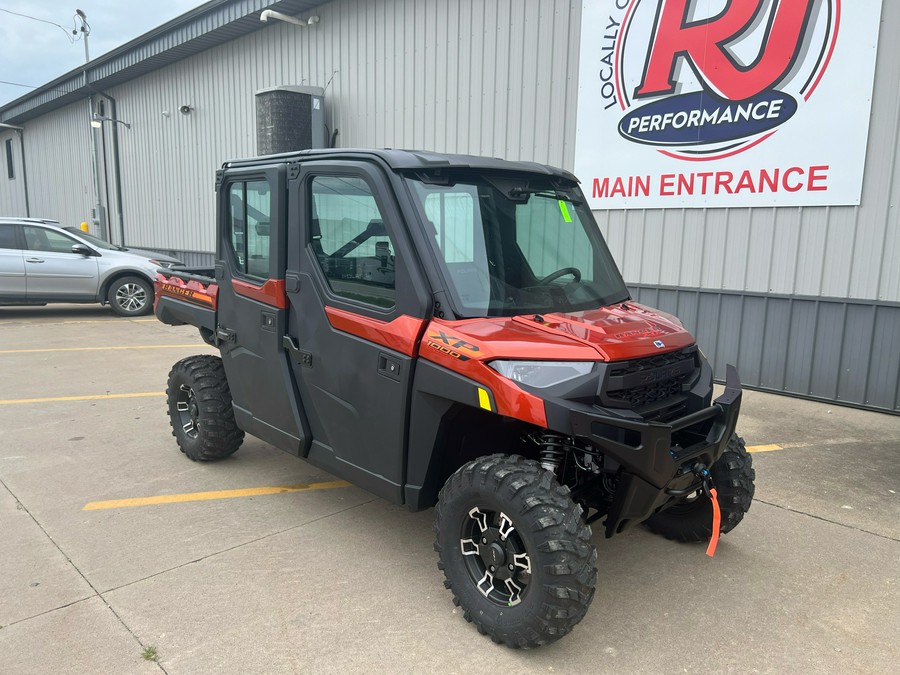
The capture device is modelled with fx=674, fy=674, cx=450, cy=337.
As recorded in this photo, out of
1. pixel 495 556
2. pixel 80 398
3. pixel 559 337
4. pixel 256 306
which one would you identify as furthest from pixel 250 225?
pixel 80 398

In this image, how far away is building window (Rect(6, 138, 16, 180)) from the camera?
2685 cm

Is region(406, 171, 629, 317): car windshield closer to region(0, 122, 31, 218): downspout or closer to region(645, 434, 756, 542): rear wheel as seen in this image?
region(645, 434, 756, 542): rear wheel

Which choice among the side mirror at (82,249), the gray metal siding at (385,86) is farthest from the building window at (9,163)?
the side mirror at (82,249)

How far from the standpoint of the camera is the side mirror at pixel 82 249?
468 inches

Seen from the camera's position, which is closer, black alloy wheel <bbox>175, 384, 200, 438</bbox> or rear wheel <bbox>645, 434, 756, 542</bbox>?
rear wheel <bbox>645, 434, 756, 542</bbox>

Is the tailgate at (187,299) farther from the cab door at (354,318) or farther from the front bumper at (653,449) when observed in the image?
the front bumper at (653,449)

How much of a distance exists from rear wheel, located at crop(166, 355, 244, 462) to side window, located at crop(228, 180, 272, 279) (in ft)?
3.28

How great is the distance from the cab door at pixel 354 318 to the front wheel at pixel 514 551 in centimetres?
44

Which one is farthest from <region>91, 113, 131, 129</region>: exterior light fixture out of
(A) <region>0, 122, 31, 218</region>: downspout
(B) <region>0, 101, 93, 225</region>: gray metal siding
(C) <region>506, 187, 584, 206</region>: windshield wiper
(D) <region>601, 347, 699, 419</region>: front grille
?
(D) <region>601, 347, 699, 419</region>: front grille

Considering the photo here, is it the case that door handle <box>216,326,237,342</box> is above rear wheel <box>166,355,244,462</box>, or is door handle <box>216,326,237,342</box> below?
above

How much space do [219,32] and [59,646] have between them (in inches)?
522

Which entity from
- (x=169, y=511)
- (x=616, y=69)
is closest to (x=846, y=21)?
(x=616, y=69)

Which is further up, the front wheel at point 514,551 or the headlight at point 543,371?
the headlight at point 543,371

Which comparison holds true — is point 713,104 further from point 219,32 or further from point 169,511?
point 219,32
